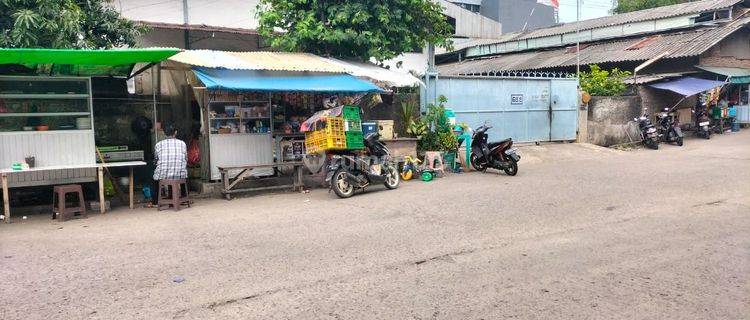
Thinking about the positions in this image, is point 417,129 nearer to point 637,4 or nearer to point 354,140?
point 354,140

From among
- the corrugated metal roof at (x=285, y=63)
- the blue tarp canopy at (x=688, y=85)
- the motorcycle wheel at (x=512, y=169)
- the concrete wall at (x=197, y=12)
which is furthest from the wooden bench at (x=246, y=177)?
the blue tarp canopy at (x=688, y=85)

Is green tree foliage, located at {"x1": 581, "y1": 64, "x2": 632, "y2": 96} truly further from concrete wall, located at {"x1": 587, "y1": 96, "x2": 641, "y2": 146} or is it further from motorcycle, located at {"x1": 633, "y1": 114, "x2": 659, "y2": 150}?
motorcycle, located at {"x1": 633, "y1": 114, "x2": 659, "y2": 150}

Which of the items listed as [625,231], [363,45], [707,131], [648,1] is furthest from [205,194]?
[648,1]

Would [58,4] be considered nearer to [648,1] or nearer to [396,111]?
[396,111]

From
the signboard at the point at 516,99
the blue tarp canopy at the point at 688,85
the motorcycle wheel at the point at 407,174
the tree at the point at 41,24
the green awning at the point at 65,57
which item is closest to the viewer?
the green awning at the point at 65,57

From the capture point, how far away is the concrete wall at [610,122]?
16.0 metres

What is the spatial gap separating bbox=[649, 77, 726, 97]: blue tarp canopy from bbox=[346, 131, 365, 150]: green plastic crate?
1108cm

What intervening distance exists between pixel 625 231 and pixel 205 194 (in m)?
6.80

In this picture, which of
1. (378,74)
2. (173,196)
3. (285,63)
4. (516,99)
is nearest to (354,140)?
(285,63)

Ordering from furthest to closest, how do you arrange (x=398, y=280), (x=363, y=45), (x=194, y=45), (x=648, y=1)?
Answer: (x=648, y=1) → (x=194, y=45) → (x=363, y=45) → (x=398, y=280)

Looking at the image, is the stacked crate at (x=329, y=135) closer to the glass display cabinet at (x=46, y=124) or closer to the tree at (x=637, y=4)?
the glass display cabinet at (x=46, y=124)

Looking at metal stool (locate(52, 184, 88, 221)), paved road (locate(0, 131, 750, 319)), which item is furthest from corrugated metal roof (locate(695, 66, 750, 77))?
metal stool (locate(52, 184, 88, 221))

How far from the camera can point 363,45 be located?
476 inches

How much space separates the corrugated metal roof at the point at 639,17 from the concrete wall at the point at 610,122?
604 cm
